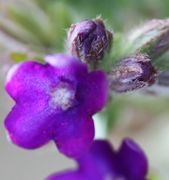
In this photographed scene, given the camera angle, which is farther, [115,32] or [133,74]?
[115,32]

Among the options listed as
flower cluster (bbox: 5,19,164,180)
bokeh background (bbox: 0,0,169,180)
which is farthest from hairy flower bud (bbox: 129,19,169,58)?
bokeh background (bbox: 0,0,169,180)

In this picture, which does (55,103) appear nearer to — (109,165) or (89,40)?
(89,40)

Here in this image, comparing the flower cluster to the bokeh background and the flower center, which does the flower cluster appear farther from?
the bokeh background

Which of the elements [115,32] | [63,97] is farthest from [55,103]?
[115,32]

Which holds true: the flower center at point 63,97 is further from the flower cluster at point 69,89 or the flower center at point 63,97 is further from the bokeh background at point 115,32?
the bokeh background at point 115,32

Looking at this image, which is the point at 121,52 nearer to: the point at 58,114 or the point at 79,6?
the point at 58,114

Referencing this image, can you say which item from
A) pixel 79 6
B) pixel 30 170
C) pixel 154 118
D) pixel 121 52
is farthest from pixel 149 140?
pixel 30 170

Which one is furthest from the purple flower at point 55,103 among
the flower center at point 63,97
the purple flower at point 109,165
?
the purple flower at point 109,165
